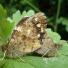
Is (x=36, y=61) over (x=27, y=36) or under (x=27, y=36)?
under

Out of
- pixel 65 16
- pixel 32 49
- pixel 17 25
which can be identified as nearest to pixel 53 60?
pixel 32 49

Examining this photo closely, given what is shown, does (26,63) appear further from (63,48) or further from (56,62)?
(63,48)

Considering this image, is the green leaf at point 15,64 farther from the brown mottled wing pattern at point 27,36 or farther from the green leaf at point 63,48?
the green leaf at point 63,48

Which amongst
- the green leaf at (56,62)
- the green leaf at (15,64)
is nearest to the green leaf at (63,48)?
the green leaf at (56,62)

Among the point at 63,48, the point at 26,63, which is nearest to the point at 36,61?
the point at 26,63

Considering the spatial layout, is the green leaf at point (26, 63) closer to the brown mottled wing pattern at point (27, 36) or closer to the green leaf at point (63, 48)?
the brown mottled wing pattern at point (27, 36)

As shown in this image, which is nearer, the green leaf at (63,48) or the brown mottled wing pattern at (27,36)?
the brown mottled wing pattern at (27,36)

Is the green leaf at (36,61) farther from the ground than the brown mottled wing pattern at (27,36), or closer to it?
closer to it

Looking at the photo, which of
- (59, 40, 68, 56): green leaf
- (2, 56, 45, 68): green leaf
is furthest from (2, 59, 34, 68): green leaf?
(59, 40, 68, 56): green leaf
